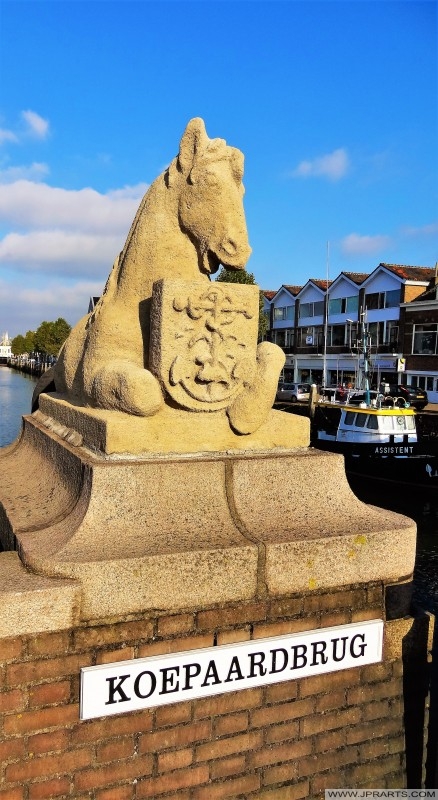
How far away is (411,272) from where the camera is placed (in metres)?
38.2

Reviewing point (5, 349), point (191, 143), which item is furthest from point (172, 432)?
point (5, 349)

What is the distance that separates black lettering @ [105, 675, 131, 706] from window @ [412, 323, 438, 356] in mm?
33919

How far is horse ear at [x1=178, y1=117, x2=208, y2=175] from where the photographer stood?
11.5ft

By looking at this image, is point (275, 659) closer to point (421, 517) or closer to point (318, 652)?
point (318, 652)

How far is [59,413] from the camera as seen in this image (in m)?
4.28

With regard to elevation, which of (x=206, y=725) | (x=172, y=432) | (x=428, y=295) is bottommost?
(x=206, y=725)

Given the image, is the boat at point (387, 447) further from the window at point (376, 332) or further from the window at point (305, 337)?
the window at point (305, 337)

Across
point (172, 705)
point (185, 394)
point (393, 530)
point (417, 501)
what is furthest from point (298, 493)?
Answer: point (417, 501)

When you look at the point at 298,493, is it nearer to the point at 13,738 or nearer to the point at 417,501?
the point at 13,738

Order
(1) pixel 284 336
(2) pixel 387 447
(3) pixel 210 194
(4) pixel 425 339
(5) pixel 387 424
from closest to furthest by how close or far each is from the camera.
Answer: (3) pixel 210 194
(2) pixel 387 447
(5) pixel 387 424
(4) pixel 425 339
(1) pixel 284 336

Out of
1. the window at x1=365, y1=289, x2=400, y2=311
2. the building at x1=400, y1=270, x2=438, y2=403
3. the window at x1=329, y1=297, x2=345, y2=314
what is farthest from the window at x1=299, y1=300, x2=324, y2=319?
the building at x1=400, y1=270, x2=438, y2=403

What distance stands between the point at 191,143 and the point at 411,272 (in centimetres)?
3731

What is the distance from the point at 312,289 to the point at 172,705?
150 ft

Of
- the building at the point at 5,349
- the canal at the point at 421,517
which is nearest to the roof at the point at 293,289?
the canal at the point at 421,517
